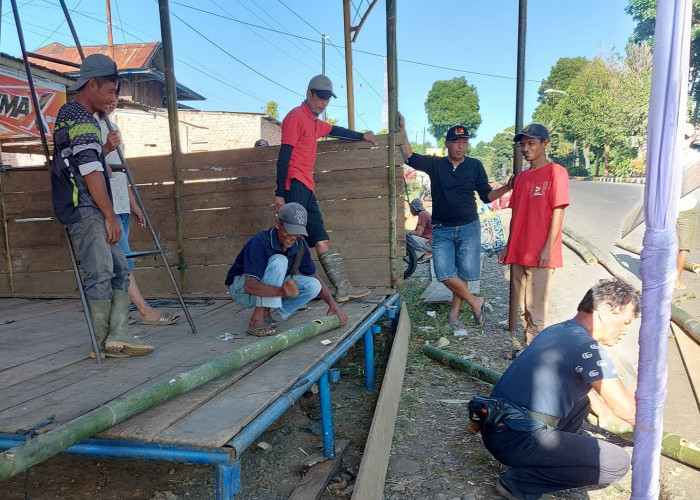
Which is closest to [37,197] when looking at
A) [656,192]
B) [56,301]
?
[56,301]

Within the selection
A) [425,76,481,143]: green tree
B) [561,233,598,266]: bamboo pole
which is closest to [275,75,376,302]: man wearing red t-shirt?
[561,233,598,266]: bamboo pole

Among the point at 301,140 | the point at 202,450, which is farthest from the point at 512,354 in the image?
the point at 202,450

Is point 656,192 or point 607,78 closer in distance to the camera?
point 656,192

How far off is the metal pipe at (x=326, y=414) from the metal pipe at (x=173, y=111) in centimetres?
291

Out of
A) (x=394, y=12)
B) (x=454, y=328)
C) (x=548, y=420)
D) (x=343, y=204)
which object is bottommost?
(x=454, y=328)

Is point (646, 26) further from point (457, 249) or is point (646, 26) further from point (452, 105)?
point (457, 249)

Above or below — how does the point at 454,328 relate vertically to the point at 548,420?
below

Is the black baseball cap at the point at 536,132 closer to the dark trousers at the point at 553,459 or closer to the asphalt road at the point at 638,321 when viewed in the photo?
the asphalt road at the point at 638,321

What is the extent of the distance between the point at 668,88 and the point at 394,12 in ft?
12.9

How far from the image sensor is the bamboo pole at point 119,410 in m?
1.48

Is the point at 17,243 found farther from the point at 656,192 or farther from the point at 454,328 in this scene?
the point at 656,192

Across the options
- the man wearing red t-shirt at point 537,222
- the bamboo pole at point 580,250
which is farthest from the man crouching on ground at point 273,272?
the bamboo pole at point 580,250

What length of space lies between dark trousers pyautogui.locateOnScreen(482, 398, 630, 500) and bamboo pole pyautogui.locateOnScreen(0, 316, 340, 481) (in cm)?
136

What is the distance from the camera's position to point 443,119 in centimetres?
→ 9200
